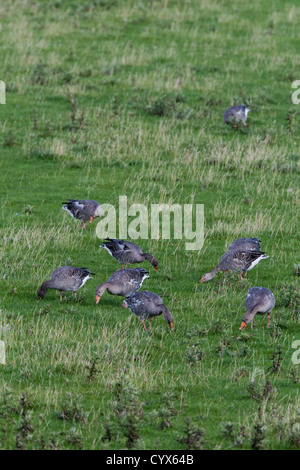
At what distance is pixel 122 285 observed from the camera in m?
14.4

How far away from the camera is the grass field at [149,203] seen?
10719 mm

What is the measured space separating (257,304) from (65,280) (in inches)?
140

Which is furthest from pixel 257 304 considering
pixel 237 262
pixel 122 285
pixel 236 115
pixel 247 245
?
pixel 236 115

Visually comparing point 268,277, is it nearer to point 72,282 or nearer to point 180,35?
point 72,282

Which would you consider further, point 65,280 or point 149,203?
point 149,203

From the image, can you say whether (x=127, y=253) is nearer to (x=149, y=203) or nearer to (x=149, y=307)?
(x=149, y=307)

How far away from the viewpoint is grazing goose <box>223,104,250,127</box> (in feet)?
84.7

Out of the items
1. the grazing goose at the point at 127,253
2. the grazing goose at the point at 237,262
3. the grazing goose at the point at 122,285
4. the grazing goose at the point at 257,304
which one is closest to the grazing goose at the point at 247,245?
the grazing goose at the point at 237,262

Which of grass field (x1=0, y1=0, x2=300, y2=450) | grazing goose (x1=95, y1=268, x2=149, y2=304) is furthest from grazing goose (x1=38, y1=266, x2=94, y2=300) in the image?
grazing goose (x1=95, y1=268, x2=149, y2=304)

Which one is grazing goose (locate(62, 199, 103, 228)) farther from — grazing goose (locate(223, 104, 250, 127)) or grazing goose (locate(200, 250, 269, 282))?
grazing goose (locate(223, 104, 250, 127))

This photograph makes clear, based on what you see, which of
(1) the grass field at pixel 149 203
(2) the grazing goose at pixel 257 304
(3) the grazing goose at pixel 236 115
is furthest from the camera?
(3) the grazing goose at pixel 236 115

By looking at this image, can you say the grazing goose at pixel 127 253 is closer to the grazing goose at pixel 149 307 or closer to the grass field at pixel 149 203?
the grass field at pixel 149 203

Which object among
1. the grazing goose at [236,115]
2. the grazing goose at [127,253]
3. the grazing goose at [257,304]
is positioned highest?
the grazing goose at [236,115]

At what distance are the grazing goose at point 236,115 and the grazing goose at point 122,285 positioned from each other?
12.3 meters
